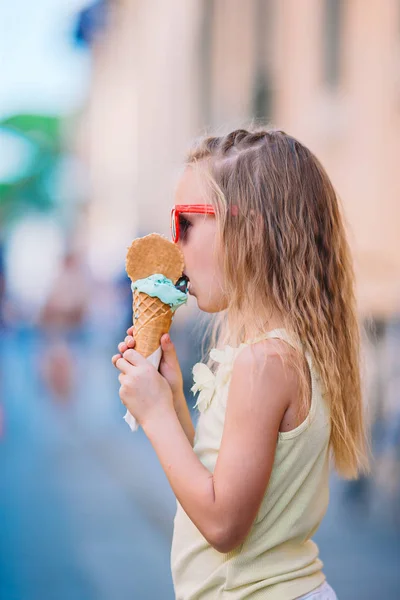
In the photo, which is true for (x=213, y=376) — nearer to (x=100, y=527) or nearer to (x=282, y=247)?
(x=282, y=247)

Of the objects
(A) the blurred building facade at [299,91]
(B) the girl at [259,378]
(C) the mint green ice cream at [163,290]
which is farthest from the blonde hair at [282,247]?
(A) the blurred building facade at [299,91]

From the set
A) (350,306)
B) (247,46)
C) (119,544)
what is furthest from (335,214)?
(247,46)

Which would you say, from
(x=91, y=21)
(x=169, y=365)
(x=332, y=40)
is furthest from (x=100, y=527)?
(x=91, y=21)

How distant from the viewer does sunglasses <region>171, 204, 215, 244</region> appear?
5.57 feet

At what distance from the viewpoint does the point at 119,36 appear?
26250 millimetres

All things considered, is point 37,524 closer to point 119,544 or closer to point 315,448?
point 119,544

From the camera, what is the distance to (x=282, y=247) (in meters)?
1.67

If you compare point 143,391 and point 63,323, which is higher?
point 143,391

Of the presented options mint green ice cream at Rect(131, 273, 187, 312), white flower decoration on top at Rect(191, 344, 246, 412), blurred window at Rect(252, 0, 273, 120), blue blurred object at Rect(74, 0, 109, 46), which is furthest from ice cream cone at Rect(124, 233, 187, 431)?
blue blurred object at Rect(74, 0, 109, 46)

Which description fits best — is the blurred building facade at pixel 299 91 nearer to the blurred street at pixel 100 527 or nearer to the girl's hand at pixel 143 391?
the girl's hand at pixel 143 391

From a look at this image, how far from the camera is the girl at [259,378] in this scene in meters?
1.49

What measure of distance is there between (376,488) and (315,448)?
360cm

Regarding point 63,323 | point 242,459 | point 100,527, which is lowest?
point 63,323

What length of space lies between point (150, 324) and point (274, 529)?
21.0 inches
